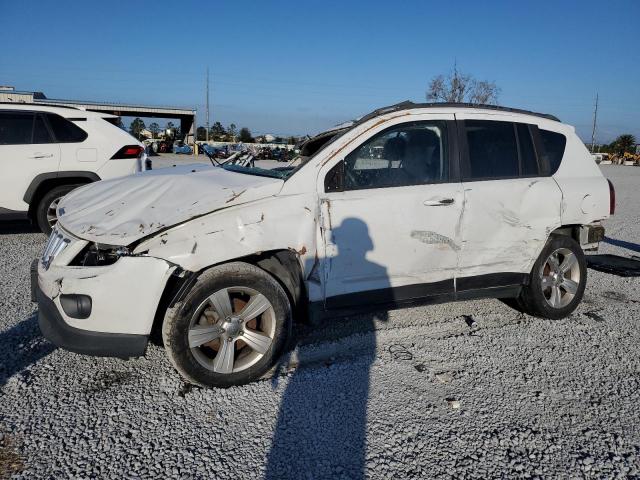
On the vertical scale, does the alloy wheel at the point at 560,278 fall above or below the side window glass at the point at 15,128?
below

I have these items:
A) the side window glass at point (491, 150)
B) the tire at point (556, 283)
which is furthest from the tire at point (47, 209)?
the tire at point (556, 283)

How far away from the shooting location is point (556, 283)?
4.45 m

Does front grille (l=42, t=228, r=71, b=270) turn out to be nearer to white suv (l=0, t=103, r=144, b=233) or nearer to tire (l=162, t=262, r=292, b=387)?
tire (l=162, t=262, r=292, b=387)

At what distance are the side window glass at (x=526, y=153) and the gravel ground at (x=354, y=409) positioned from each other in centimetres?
137

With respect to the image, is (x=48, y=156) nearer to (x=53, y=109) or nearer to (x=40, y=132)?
(x=40, y=132)

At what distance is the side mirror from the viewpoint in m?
3.40

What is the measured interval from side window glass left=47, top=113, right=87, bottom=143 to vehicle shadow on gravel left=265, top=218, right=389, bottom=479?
5234 mm

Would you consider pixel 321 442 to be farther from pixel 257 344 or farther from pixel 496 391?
pixel 496 391

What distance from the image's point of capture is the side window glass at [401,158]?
354 cm

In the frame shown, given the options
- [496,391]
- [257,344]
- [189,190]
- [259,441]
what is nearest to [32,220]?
[189,190]

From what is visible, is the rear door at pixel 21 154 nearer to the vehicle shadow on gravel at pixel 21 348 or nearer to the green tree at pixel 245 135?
the vehicle shadow on gravel at pixel 21 348

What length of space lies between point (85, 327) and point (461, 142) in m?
3.00

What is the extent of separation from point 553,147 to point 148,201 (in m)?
3.48

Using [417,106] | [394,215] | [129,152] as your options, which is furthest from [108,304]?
[129,152]
